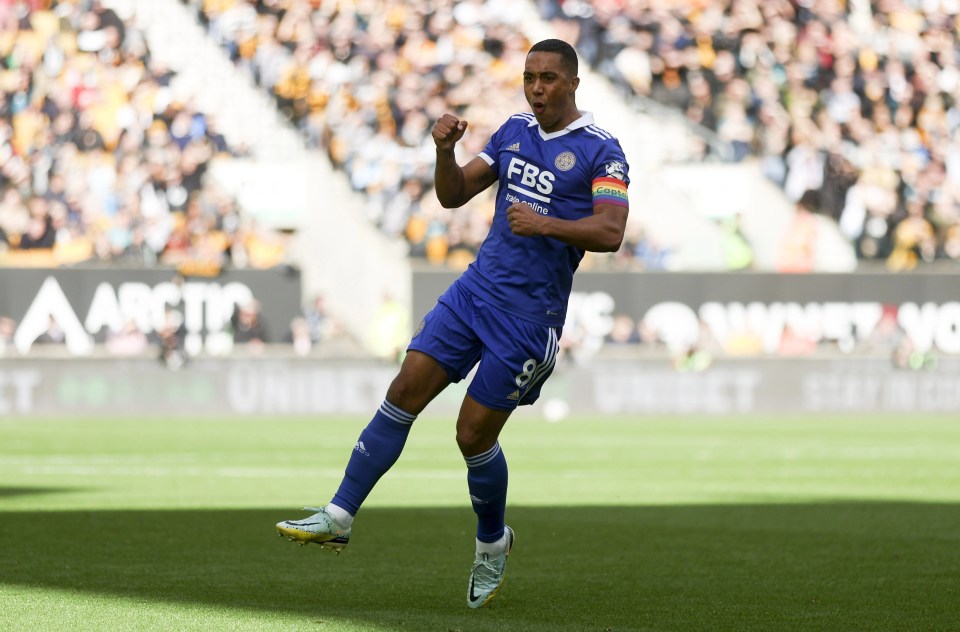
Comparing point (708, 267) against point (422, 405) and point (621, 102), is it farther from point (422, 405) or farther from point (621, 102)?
point (422, 405)

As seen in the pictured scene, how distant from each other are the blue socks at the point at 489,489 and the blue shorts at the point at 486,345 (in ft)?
0.95

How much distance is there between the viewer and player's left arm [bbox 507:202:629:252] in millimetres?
6652

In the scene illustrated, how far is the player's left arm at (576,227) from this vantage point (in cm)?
665

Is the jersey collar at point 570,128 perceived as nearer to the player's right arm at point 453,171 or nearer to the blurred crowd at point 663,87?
the player's right arm at point 453,171

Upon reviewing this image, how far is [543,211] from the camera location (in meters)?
7.00

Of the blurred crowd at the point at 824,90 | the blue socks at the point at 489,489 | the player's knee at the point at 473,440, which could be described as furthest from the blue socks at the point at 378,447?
the blurred crowd at the point at 824,90

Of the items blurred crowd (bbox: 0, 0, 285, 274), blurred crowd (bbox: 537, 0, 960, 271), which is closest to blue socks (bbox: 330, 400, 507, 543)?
blurred crowd (bbox: 0, 0, 285, 274)

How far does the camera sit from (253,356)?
77.0 ft

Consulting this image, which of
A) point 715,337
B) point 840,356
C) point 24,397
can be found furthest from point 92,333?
point 840,356

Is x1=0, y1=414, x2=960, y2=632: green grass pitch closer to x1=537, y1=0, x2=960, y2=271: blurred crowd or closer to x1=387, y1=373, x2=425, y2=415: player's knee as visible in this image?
x1=387, y1=373, x2=425, y2=415: player's knee

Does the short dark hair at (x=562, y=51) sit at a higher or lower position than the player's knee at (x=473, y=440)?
higher

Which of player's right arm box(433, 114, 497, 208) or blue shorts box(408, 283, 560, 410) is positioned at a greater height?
player's right arm box(433, 114, 497, 208)

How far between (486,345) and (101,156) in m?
20.2

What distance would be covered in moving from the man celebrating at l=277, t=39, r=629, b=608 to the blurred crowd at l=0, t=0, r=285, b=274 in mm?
17671
